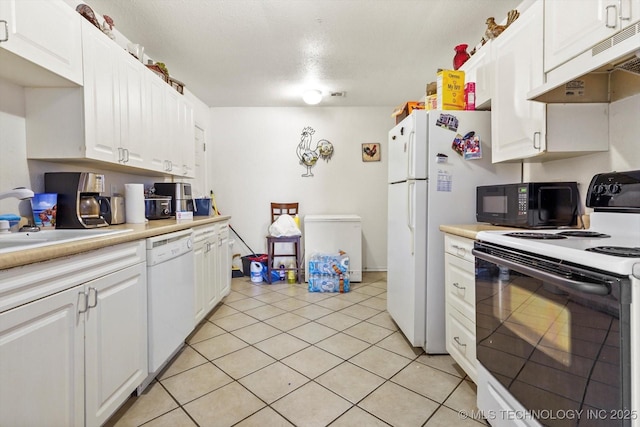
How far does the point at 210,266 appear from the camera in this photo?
2.71m

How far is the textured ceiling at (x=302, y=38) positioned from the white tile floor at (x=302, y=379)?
246 centimetres

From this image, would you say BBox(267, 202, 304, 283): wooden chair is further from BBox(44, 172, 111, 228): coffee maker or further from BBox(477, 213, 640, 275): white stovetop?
BBox(477, 213, 640, 275): white stovetop

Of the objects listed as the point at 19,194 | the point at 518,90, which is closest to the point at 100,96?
the point at 19,194

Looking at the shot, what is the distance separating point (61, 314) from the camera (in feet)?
3.59

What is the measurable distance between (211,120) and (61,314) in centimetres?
377

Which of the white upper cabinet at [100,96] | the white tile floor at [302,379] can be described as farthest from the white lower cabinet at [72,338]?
the white upper cabinet at [100,96]

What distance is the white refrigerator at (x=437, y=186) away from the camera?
2.04m

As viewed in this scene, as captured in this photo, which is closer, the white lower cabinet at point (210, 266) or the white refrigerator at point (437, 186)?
the white refrigerator at point (437, 186)

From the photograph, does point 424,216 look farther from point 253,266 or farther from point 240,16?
point 253,266

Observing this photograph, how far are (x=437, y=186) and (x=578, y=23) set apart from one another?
104 centimetres

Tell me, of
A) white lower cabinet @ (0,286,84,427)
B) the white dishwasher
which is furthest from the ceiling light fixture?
white lower cabinet @ (0,286,84,427)

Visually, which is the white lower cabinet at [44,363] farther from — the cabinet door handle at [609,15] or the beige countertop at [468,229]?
the cabinet door handle at [609,15]

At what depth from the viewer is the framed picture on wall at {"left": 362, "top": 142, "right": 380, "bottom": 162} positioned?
14.5ft

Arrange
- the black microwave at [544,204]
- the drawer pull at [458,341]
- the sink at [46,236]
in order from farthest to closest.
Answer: the drawer pull at [458,341] < the black microwave at [544,204] < the sink at [46,236]
